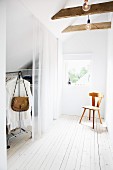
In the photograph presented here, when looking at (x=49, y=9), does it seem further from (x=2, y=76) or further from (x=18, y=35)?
(x=2, y=76)

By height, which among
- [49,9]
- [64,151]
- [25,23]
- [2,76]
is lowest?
[64,151]

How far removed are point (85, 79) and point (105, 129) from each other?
1.67 metres

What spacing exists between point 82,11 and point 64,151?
2.60 meters

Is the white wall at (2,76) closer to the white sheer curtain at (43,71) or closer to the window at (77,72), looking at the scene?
the white sheer curtain at (43,71)

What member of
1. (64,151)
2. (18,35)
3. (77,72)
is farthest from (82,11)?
(64,151)

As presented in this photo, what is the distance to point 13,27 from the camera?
2342 mm

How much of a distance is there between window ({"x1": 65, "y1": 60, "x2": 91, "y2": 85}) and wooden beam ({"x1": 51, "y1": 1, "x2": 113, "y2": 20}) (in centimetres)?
181

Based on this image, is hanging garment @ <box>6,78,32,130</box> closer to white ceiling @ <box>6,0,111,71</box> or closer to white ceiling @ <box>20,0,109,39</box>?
white ceiling @ <box>6,0,111,71</box>

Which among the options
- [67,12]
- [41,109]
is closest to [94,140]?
[41,109]

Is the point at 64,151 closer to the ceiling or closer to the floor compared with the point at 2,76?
closer to the floor

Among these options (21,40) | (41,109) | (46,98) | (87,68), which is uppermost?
(21,40)

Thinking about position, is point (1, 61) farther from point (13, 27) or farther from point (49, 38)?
point (49, 38)

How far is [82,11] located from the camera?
2.76 meters

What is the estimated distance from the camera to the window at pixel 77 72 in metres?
4.44
